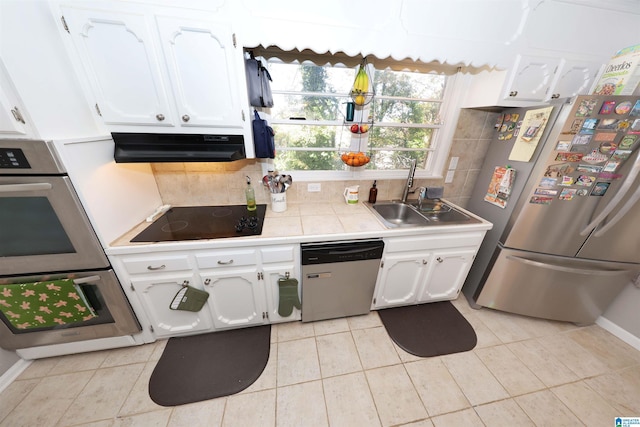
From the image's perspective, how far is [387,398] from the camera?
1.26 meters

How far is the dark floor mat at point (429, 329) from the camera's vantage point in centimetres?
156

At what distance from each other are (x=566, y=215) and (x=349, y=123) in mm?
1687

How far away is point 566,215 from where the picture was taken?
1413mm

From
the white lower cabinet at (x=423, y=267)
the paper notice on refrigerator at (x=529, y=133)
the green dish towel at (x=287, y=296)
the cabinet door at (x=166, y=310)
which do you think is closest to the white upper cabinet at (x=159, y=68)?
the cabinet door at (x=166, y=310)

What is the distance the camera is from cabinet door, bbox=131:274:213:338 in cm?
127

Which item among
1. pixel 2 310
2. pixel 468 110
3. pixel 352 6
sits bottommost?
pixel 2 310

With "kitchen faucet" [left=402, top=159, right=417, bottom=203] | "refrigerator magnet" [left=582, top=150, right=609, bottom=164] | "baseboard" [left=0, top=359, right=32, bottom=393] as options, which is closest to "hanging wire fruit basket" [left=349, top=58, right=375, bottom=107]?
"kitchen faucet" [left=402, top=159, right=417, bottom=203]

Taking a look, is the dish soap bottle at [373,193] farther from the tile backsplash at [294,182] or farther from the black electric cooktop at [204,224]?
the black electric cooktop at [204,224]

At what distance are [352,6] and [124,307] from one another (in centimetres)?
224

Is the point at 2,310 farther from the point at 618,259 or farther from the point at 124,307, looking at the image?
the point at 618,259

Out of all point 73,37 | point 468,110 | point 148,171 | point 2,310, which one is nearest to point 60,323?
point 2,310

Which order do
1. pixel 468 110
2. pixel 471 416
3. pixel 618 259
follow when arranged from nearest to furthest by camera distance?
pixel 471 416
pixel 618 259
pixel 468 110

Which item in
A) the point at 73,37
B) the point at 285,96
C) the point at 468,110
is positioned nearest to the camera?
the point at 73,37

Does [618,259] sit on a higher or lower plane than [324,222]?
lower
